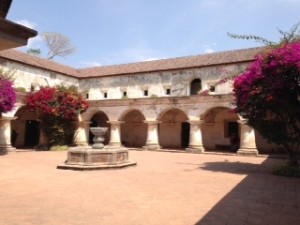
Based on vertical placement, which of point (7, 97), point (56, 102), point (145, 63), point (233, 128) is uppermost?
point (145, 63)

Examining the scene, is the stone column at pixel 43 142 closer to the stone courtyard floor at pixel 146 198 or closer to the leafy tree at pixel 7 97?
the leafy tree at pixel 7 97

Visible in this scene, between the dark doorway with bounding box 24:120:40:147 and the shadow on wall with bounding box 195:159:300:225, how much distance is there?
838 inches

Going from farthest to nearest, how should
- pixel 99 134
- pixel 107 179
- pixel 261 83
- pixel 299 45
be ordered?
pixel 99 134
pixel 261 83
pixel 299 45
pixel 107 179

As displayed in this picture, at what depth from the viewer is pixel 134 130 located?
27.2 m

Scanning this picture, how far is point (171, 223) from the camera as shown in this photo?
16.8 ft

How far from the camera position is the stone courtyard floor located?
5.32m

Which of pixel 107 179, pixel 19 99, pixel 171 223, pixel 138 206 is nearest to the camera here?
pixel 171 223

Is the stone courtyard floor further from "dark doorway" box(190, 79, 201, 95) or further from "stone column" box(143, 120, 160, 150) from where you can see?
"dark doorway" box(190, 79, 201, 95)

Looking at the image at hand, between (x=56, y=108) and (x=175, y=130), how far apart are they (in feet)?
32.2

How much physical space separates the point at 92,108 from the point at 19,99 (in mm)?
5573

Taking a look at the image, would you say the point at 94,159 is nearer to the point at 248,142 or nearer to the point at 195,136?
the point at 195,136

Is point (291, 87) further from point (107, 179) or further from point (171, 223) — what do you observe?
point (171, 223)

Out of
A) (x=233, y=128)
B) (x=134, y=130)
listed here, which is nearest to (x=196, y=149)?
(x=233, y=128)

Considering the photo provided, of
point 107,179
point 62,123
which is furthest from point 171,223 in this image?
point 62,123
